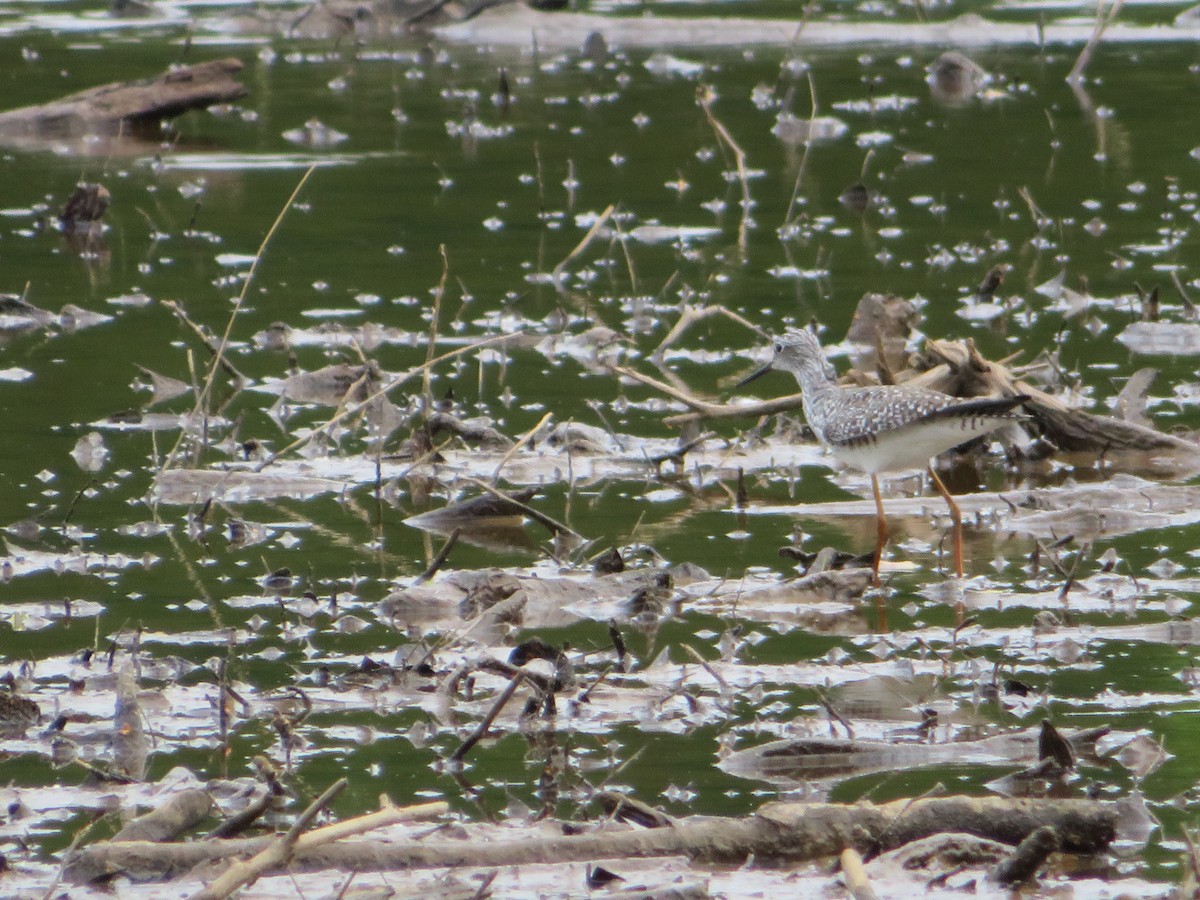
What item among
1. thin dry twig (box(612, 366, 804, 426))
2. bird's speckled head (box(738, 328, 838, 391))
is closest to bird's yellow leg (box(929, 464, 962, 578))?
bird's speckled head (box(738, 328, 838, 391))

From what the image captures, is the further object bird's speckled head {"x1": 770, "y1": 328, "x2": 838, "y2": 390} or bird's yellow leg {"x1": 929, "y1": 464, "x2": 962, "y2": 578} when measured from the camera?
bird's speckled head {"x1": 770, "y1": 328, "x2": 838, "y2": 390}

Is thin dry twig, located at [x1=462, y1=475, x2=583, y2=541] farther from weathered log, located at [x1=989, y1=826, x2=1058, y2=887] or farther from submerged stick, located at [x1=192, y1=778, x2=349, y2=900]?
submerged stick, located at [x1=192, y1=778, x2=349, y2=900]

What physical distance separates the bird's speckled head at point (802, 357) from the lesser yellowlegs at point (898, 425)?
36cm

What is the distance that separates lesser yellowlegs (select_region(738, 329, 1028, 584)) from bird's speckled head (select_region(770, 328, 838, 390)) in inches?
14.2

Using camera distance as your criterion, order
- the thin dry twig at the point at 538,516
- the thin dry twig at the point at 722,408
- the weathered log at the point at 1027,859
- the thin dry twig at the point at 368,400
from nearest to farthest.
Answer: the weathered log at the point at 1027,859
the thin dry twig at the point at 538,516
the thin dry twig at the point at 368,400
the thin dry twig at the point at 722,408

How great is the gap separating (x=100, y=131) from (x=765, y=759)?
1672 centimetres

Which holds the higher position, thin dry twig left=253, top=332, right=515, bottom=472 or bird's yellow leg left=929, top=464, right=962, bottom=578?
thin dry twig left=253, top=332, right=515, bottom=472

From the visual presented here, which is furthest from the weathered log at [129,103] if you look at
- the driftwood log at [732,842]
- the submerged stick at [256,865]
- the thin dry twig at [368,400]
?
the submerged stick at [256,865]

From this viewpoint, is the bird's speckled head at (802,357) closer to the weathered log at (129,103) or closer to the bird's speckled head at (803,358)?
the bird's speckled head at (803,358)

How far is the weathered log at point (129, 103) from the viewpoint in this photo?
20.5m

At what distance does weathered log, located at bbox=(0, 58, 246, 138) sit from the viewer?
2053 centimetres

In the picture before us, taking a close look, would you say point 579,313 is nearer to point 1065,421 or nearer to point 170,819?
point 1065,421

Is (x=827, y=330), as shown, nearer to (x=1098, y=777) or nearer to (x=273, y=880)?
(x=1098, y=777)

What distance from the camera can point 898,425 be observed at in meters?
8.40
